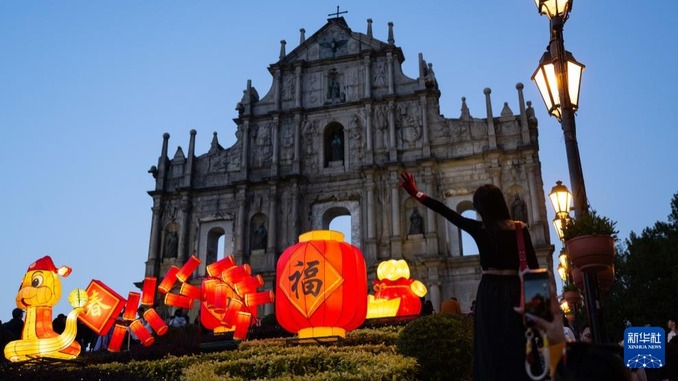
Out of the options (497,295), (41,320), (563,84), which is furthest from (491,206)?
(41,320)

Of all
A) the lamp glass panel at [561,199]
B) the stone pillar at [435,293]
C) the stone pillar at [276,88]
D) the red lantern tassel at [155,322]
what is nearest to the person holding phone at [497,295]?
the lamp glass panel at [561,199]

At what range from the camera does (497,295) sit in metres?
4.22

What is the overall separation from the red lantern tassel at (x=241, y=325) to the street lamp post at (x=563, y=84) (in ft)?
30.0

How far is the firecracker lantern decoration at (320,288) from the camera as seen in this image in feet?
36.7

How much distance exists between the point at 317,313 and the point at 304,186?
16.1m

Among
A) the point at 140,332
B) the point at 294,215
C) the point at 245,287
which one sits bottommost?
the point at 140,332

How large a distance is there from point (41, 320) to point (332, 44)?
2118 centimetres

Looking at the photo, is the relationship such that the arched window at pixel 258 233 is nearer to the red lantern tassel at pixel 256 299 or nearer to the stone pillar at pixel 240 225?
the stone pillar at pixel 240 225

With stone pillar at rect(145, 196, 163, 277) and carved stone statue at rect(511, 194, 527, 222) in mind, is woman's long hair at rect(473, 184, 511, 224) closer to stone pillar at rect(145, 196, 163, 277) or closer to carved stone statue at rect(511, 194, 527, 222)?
carved stone statue at rect(511, 194, 527, 222)

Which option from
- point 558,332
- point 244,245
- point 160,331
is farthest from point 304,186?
point 558,332

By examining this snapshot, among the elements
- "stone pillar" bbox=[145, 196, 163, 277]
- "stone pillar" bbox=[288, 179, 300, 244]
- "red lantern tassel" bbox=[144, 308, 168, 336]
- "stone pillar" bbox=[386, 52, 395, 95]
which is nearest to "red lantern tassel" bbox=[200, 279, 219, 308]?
"red lantern tassel" bbox=[144, 308, 168, 336]

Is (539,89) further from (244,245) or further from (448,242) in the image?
(244,245)

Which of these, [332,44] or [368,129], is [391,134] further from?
[332,44]

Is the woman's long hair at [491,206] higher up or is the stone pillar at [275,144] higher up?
the stone pillar at [275,144]
